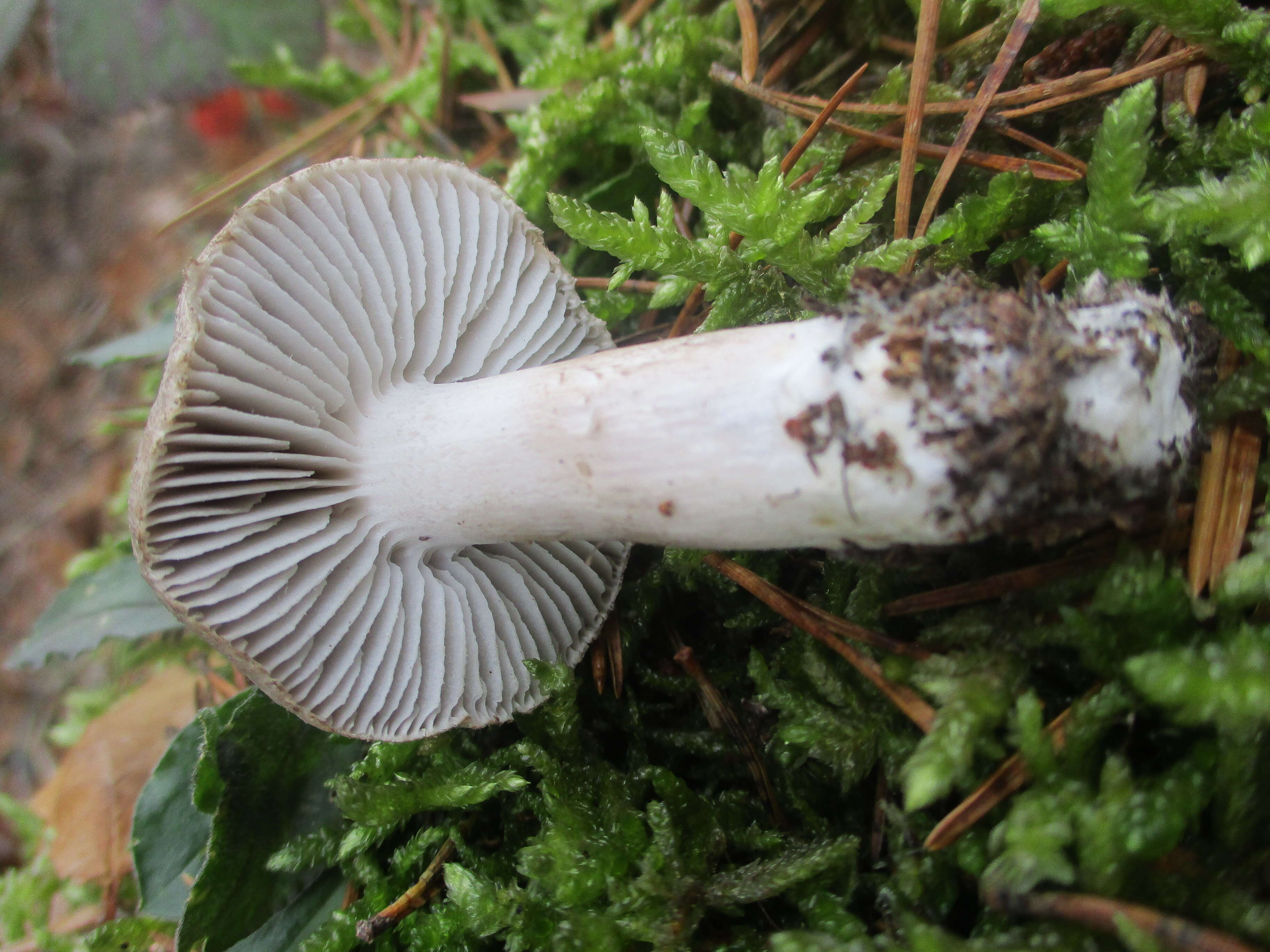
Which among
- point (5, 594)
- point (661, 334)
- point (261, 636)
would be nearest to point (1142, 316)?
point (661, 334)

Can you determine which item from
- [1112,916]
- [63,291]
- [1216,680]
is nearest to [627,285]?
[1216,680]

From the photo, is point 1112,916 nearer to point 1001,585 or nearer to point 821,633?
point 1001,585

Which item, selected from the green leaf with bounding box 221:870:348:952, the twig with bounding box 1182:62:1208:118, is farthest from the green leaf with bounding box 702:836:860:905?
the twig with bounding box 1182:62:1208:118

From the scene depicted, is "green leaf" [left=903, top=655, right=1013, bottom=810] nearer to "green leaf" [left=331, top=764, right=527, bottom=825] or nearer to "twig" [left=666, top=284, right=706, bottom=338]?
"green leaf" [left=331, top=764, right=527, bottom=825]

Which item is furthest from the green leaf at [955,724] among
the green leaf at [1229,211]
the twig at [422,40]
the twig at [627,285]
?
the twig at [422,40]

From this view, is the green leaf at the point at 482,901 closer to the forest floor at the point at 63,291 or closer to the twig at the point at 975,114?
the twig at the point at 975,114
